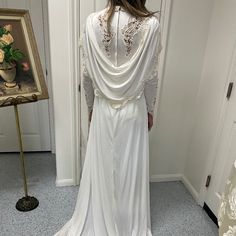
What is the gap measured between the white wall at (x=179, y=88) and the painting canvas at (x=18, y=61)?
1.01m

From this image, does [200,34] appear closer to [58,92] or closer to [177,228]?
[58,92]

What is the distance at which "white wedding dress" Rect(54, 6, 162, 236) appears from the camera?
1396 mm

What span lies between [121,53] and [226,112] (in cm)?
95

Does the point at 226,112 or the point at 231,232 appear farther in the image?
the point at 226,112

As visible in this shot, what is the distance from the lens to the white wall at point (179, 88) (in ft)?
6.65

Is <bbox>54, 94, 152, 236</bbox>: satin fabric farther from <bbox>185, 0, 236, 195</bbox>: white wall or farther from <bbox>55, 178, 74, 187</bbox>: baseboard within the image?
<bbox>185, 0, 236, 195</bbox>: white wall

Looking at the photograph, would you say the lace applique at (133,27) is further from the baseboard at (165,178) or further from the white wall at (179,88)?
the baseboard at (165,178)

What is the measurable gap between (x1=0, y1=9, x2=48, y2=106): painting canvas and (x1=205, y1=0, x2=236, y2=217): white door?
4.28 feet

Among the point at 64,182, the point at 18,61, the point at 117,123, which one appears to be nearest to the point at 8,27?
the point at 18,61

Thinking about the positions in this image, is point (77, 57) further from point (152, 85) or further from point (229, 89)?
point (229, 89)

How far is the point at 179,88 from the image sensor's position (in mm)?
2223

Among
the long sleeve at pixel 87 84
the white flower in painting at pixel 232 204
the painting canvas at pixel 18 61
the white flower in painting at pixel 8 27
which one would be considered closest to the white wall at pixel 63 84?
the painting canvas at pixel 18 61

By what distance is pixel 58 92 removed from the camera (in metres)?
2.08

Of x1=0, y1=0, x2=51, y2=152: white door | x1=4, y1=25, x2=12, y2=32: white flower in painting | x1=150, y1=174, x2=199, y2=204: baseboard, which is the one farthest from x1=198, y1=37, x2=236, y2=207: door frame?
x1=0, y1=0, x2=51, y2=152: white door
